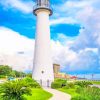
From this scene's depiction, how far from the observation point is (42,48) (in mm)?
43344

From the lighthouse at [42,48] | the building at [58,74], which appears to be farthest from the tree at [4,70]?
the lighthouse at [42,48]

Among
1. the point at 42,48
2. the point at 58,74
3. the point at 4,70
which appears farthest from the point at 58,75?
the point at 42,48

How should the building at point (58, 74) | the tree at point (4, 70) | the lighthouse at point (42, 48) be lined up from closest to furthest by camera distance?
the lighthouse at point (42, 48), the building at point (58, 74), the tree at point (4, 70)

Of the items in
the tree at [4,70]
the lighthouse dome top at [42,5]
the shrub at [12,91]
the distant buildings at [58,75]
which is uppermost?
the lighthouse dome top at [42,5]

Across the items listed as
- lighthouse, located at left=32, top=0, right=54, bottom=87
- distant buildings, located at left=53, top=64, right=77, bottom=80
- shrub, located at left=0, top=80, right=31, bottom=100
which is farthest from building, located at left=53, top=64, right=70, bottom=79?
shrub, located at left=0, top=80, right=31, bottom=100

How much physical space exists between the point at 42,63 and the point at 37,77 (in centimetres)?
233

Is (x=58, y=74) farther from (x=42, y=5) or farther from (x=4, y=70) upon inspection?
(x=42, y=5)

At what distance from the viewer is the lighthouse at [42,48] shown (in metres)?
42.9

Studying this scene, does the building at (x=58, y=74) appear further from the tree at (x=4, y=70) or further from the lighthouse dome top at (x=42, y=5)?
the lighthouse dome top at (x=42, y=5)

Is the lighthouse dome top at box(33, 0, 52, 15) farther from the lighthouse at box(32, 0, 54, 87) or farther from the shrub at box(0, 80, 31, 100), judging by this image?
the shrub at box(0, 80, 31, 100)

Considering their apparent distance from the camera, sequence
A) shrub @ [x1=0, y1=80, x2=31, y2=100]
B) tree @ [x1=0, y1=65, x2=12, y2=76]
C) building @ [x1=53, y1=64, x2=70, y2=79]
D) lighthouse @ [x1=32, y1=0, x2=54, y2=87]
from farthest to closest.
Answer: tree @ [x1=0, y1=65, x2=12, y2=76] < building @ [x1=53, y1=64, x2=70, y2=79] < lighthouse @ [x1=32, y1=0, x2=54, y2=87] < shrub @ [x1=0, y1=80, x2=31, y2=100]

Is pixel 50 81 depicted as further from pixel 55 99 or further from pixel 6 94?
pixel 6 94

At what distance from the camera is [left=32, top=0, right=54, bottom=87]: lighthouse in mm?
42938

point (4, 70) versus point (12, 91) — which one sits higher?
point (4, 70)
